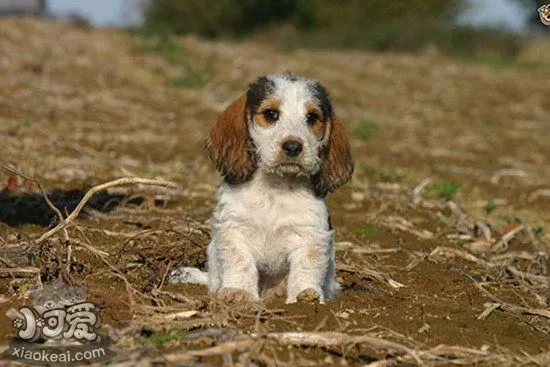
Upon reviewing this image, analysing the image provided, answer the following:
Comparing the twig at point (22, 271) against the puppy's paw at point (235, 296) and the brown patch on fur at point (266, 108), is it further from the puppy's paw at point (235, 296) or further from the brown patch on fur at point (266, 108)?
→ the brown patch on fur at point (266, 108)

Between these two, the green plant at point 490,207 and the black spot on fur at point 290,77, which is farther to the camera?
the green plant at point 490,207

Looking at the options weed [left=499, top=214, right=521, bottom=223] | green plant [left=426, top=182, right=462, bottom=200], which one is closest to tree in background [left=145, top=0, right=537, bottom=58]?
green plant [left=426, top=182, right=462, bottom=200]

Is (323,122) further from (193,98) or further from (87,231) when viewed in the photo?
(193,98)

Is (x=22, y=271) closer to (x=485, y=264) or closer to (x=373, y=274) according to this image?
(x=373, y=274)

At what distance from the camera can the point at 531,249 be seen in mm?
9695

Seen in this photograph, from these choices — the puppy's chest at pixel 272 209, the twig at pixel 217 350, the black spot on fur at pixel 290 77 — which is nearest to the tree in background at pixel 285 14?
the black spot on fur at pixel 290 77

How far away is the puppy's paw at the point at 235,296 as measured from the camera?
589 centimetres

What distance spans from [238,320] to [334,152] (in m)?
1.56

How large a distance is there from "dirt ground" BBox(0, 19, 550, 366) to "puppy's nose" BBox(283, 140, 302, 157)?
2.84ft

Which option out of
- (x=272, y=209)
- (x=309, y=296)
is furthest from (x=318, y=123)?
(x=309, y=296)

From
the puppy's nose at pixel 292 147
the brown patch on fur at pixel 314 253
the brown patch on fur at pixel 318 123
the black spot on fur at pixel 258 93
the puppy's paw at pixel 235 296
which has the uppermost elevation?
the black spot on fur at pixel 258 93

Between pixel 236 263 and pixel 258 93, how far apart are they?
1053 mm

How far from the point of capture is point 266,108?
21.3 feet

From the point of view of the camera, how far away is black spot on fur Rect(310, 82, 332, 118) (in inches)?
261
